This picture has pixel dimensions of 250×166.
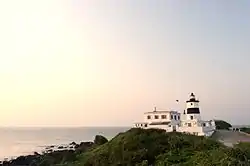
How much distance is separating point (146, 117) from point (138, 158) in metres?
19.1

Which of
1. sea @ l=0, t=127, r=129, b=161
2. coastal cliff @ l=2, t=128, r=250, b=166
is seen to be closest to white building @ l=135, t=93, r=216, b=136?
coastal cliff @ l=2, t=128, r=250, b=166

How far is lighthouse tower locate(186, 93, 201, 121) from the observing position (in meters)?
38.9

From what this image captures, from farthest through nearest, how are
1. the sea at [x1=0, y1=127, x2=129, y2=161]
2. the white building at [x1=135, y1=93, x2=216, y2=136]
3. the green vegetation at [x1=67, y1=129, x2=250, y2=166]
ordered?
the sea at [x1=0, y1=127, x2=129, y2=161], the white building at [x1=135, y1=93, x2=216, y2=136], the green vegetation at [x1=67, y1=129, x2=250, y2=166]

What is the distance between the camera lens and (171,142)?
931 inches

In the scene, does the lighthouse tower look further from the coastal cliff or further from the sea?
the sea

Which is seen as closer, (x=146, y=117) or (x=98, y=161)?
(x=98, y=161)

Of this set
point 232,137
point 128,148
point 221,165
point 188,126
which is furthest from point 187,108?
point 221,165

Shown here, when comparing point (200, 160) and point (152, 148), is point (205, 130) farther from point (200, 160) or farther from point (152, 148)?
point (200, 160)

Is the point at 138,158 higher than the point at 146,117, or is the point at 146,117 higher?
the point at 146,117

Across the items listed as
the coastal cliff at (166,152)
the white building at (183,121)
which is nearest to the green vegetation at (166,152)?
the coastal cliff at (166,152)

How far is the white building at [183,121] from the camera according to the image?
37.3 m

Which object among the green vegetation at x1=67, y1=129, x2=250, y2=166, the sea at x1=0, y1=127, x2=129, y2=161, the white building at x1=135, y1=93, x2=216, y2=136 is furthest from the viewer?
the sea at x1=0, y1=127, x2=129, y2=161

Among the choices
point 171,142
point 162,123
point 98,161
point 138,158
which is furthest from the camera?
point 162,123

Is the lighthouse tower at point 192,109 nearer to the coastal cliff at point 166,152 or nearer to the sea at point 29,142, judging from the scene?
the coastal cliff at point 166,152
